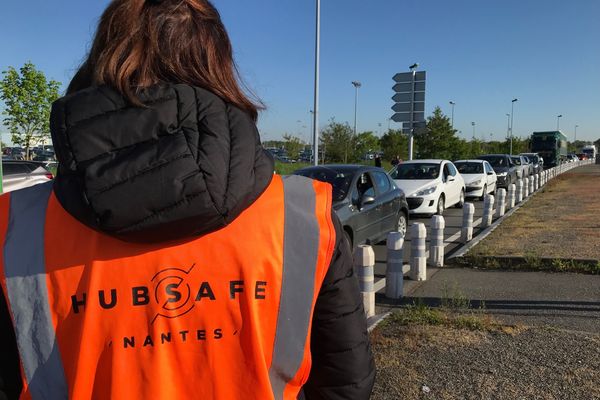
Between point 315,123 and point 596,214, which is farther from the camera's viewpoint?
point 315,123

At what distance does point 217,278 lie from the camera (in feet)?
3.81

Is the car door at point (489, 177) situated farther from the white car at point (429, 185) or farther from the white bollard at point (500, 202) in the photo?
the white bollard at point (500, 202)

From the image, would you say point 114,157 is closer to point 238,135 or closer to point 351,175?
point 238,135

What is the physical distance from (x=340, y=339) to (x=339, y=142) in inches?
1544

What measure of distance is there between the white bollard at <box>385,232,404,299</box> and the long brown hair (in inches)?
191

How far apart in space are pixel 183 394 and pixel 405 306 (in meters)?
4.59

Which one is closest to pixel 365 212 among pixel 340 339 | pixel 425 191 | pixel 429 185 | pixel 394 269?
pixel 394 269

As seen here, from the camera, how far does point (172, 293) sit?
116 cm

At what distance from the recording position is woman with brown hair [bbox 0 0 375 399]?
108cm

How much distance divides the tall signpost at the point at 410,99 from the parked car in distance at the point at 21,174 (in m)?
11.7

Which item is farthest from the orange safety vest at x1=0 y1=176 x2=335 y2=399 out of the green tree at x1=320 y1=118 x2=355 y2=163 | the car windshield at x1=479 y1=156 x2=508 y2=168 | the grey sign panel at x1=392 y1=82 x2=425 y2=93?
the green tree at x1=320 y1=118 x2=355 y2=163

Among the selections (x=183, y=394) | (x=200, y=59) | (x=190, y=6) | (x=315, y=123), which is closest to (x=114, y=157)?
(x=200, y=59)

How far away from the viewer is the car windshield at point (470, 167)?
62.5ft

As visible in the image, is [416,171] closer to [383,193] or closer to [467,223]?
[467,223]
